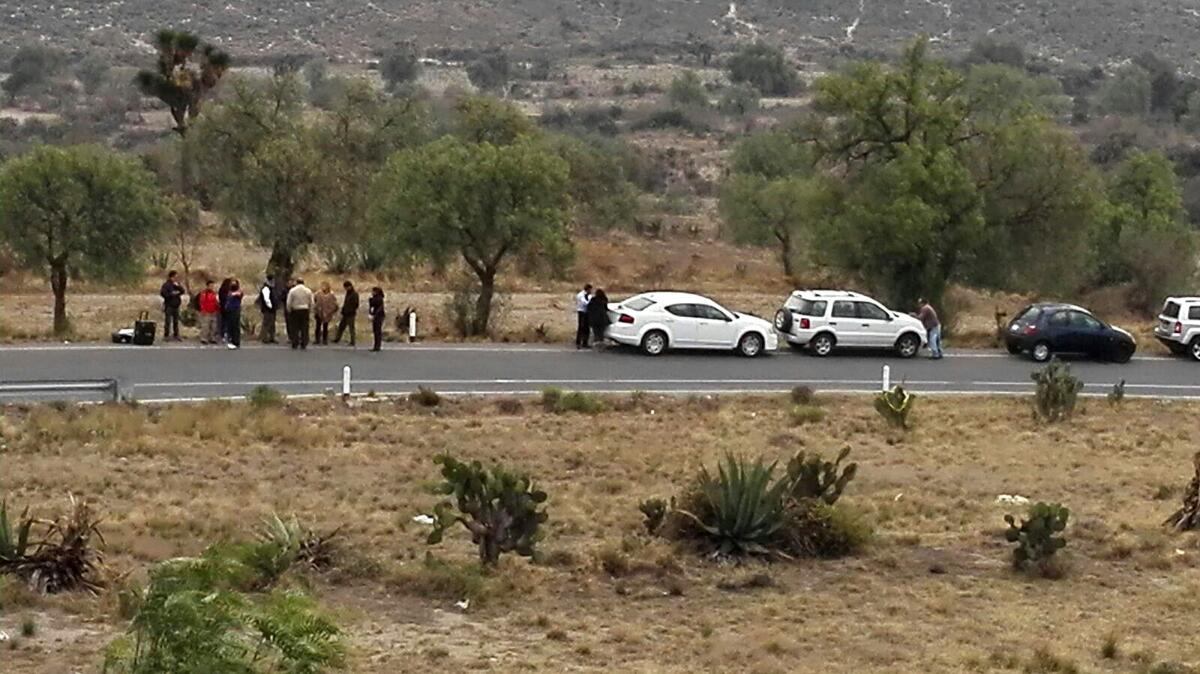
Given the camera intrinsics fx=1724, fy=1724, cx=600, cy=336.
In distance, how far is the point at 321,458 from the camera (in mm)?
24438

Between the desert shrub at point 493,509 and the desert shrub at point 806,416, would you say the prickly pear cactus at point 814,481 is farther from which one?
the desert shrub at point 806,416

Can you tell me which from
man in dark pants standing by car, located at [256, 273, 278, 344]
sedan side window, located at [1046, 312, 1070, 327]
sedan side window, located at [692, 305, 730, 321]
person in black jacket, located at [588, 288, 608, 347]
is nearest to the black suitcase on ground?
man in dark pants standing by car, located at [256, 273, 278, 344]

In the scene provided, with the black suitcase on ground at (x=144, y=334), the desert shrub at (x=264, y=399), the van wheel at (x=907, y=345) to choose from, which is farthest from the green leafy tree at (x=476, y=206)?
the desert shrub at (x=264, y=399)

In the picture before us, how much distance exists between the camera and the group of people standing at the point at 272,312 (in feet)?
112

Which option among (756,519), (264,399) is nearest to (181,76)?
(264,399)

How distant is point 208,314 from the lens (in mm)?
34281

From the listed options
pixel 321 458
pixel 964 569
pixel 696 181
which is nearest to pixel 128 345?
pixel 321 458

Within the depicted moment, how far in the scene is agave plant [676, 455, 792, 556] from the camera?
60.3 ft

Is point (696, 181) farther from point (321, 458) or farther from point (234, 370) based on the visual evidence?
point (321, 458)

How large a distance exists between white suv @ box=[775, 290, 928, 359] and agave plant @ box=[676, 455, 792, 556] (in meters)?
18.7

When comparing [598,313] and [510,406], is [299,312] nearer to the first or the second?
[598,313]

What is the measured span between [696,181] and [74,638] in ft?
275

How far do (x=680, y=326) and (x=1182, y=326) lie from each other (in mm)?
11835

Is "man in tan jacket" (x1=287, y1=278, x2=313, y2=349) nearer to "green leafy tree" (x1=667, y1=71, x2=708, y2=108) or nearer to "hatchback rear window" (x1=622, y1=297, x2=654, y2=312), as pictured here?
"hatchback rear window" (x1=622, y1=297, x2=654, y2=312)
